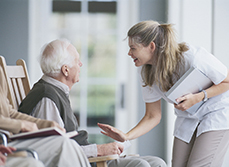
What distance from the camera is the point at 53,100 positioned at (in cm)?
167

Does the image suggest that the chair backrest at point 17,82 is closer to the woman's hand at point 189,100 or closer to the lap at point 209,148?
the woman's hand at point 189,100

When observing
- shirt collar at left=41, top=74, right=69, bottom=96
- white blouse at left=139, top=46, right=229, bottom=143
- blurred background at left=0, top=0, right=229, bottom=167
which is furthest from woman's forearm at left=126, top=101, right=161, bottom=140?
blurred background at left=0, top=0, right=229, bottom=167

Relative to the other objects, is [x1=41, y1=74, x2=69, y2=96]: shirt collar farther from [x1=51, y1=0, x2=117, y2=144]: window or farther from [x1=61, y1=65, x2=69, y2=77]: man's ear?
[x1=51, y1=0, x2=117, y2=144]: window

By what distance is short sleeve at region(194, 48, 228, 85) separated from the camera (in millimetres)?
1789

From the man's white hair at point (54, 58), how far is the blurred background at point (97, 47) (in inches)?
85.4

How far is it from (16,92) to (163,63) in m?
0.97

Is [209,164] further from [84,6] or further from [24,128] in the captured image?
[84,6]

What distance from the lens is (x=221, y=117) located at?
184 cm

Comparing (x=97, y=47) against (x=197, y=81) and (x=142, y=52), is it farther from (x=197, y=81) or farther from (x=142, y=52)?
(x=197, y=81)

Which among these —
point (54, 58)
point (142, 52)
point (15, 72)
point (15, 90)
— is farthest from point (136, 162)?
point (15, 72)

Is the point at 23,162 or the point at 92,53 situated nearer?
the point at 23,162

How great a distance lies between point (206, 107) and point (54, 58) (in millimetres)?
981

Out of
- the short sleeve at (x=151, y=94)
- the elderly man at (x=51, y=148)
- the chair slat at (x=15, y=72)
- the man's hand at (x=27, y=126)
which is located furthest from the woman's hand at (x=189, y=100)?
the chair slat at (x=15, y=72)

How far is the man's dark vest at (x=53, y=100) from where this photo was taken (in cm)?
167
